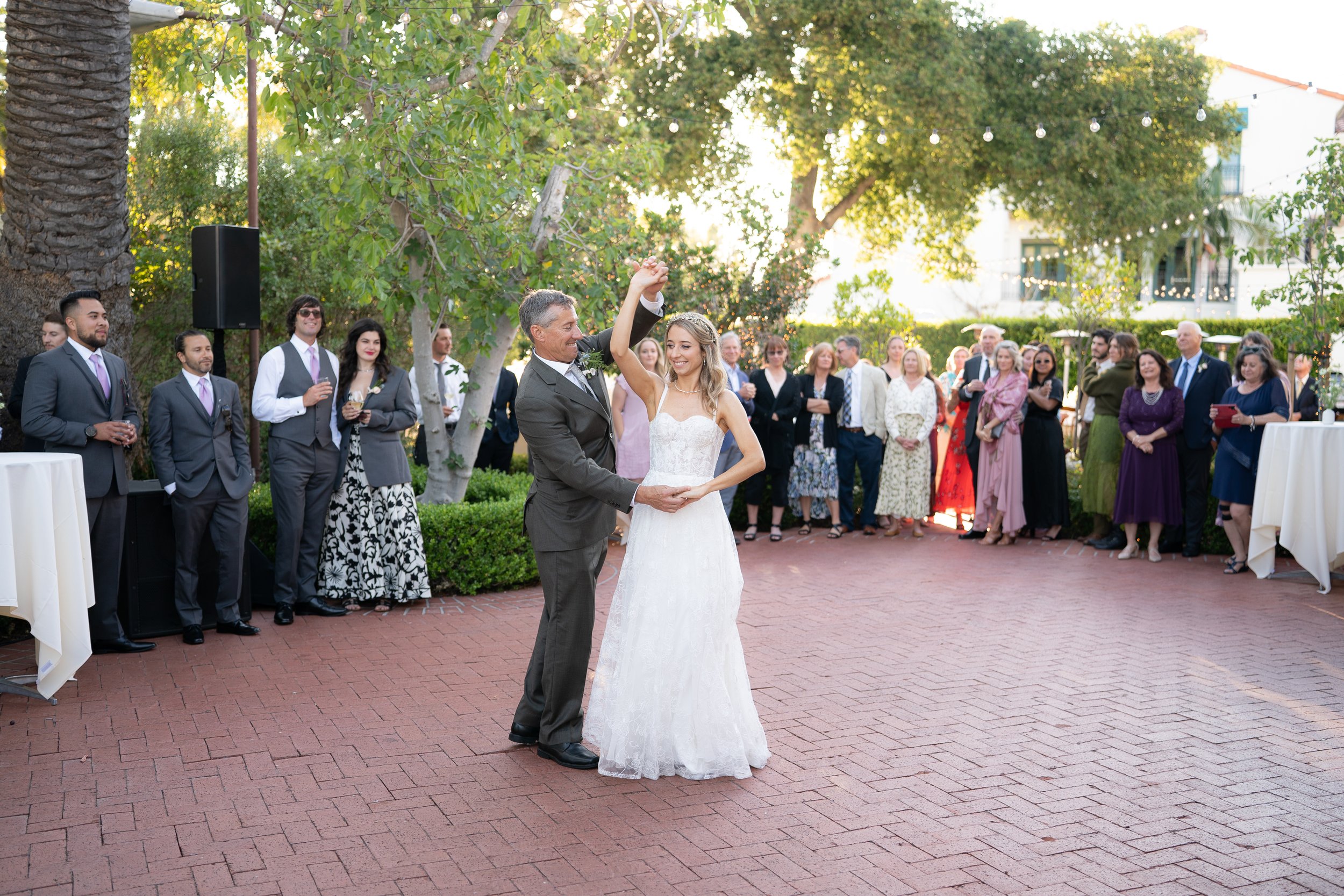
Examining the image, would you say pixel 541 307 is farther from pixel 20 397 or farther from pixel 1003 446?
pixel 1003 446

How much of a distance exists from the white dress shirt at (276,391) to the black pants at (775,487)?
476 centimetres

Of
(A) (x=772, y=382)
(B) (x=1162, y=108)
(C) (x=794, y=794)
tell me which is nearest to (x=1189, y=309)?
(B) (x=1162, y=108)

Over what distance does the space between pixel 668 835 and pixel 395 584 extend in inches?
167

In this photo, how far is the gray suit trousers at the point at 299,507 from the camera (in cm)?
725

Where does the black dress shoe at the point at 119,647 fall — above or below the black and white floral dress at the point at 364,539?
below

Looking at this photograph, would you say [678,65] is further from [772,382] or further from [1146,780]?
[1146,780]

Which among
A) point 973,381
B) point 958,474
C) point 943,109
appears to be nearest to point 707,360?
point 973,381

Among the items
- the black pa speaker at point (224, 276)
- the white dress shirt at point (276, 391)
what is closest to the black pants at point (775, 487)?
the white dress shirt at point (276, 391)

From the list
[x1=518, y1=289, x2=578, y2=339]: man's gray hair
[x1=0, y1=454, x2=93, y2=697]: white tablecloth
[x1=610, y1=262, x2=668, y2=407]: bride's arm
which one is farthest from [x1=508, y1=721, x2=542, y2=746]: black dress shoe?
[x1=0, y1=454, x2=93, y2=697]: white tablecloth

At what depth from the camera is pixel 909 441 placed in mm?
10773

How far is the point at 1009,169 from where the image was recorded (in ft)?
73.5

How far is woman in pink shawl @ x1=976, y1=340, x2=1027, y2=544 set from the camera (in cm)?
1049

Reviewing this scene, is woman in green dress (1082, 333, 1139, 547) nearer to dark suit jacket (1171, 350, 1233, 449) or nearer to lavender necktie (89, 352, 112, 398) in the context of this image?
dark suit jacket (1171, 350, 1233, 449)

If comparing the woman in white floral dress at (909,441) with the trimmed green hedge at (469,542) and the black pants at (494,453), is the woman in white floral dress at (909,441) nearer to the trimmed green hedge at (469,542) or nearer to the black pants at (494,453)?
the black pants at (494,453)
